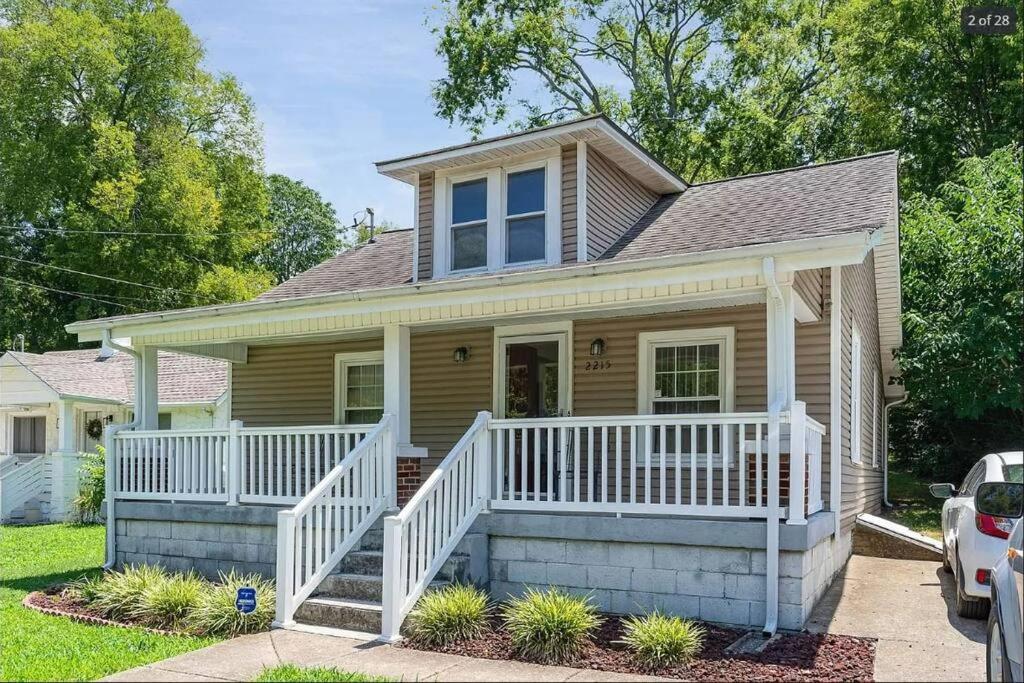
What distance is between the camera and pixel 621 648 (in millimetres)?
6434

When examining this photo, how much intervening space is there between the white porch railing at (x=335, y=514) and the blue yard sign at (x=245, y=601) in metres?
0.22

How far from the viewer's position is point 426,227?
1148 cm

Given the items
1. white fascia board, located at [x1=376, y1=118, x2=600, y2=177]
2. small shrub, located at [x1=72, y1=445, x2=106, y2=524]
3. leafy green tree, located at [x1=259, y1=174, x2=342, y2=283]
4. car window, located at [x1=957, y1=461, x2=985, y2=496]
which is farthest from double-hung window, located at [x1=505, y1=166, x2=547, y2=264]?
leafy green tree, located at [x1=259, y1=174, x2=342, y2=283]

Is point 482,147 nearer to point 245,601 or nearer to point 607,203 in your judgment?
point 607,203

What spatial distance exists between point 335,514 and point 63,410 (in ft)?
45.5

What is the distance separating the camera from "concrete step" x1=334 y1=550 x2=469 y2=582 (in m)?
7.73

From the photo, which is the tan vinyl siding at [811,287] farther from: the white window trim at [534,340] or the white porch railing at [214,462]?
Answer: the white porch railing at [214,462]

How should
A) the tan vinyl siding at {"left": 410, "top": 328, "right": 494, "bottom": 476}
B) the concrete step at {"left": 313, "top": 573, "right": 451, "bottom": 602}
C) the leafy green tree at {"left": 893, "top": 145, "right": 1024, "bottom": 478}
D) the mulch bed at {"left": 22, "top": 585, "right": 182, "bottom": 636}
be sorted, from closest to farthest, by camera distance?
the concrete step at {"left": 313, "top": 573, "right": 451, "bottom": 602} < the mulch bed at {"left": 22, "top": 585, "right": 182, "bottom": 636} < the tan vinyl siding at {"left": 410, "top": 328, "right": 494, "bottom": 476} < the leafy green tree at {"left": 893, "top": 145, "right": 1024, "bottom": 478}

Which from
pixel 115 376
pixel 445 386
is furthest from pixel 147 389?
pixel 115 376

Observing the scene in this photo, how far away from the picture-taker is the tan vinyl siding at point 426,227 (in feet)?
37.4

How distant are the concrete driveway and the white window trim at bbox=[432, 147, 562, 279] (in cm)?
493

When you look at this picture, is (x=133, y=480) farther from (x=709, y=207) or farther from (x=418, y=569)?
(x=709, y=207)

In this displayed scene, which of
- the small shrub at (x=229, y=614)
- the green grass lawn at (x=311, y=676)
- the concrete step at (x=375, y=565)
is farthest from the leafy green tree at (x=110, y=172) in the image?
the green grass lawn at (x=311, y=676)

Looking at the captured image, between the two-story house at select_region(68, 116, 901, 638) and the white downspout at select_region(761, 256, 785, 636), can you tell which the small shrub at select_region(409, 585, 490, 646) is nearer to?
the two-story house at select_region(68, 116, 901, 638)
